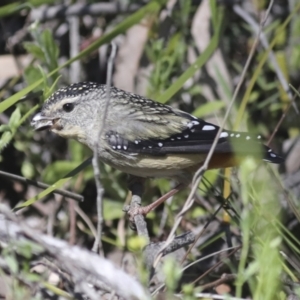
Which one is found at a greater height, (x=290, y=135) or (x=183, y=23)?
(x=183, y=23)

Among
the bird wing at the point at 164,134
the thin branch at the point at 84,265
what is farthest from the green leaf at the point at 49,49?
the thin branch at the point at 84,265

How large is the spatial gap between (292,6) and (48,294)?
3462mm

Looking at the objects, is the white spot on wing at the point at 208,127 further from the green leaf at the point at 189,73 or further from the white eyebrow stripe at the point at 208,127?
the green leaf at the point at 189,73

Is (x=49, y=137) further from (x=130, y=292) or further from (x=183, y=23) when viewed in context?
(x=130, y=292)

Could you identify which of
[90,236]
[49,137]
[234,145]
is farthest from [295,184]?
[49,137]

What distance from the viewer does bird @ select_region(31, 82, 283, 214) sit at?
4617 mm

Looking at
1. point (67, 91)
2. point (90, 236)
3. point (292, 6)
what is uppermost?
point (292, 6)

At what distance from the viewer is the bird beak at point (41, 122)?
4656 mm

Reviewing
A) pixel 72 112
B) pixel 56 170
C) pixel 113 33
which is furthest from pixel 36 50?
pixel 56 170

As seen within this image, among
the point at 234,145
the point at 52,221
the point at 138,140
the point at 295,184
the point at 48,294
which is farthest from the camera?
the point at 52,221

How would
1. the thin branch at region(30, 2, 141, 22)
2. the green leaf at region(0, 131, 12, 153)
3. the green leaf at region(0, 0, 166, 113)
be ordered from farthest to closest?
1. the thin branch at region(30, 2, 141, 22)
2. the green leaf at region(0, 0, 166, 113)
3. the green leaf at region(0, 131, 12, 153)

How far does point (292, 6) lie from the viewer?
6332mm

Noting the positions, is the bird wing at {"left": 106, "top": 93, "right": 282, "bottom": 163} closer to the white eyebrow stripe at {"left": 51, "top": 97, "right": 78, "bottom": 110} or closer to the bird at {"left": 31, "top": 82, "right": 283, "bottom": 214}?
the bird at {"left": 31, "top": 82, "right": 283, "bottom": 214}

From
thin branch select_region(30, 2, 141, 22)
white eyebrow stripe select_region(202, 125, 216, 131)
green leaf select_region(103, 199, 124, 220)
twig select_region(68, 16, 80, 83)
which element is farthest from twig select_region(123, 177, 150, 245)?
thin branch select_region(30, 2, 141, 22)
